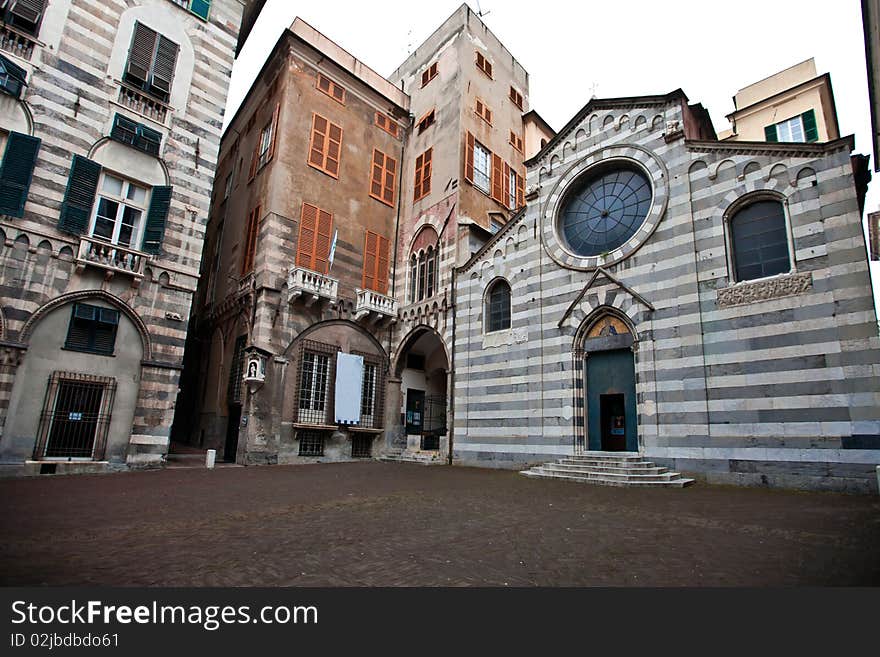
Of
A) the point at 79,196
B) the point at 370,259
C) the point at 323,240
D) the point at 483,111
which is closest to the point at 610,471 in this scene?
the point at 370,259

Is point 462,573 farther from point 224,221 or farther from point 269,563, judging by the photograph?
point 224,221

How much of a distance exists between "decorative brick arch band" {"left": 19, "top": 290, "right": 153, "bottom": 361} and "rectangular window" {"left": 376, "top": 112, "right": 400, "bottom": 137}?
1570cm

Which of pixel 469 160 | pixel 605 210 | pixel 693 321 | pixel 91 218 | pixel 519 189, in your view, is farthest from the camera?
pixel 519 189

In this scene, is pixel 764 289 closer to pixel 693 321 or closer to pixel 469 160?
pixel 693 321

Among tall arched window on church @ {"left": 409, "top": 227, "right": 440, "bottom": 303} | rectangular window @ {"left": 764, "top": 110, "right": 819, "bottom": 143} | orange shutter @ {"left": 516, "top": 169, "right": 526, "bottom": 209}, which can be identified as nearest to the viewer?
rectangular window @ {"left": 764, "top": 110, "right": 819, "bottom": 143}

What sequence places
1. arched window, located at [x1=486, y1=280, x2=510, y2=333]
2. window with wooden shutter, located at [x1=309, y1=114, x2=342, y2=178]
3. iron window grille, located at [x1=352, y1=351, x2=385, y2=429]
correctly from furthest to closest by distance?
window with wooden shutter, located at [x1=309, y1=114, x2=342, y2=178], iron window grille, located at [x1=352, y1=351, x2=385, y2=429], arched window, located at [x1=486, y1=280, x2=510, y2=333]

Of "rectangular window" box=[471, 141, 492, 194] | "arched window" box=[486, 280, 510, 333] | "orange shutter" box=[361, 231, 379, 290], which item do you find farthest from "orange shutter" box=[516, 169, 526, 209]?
"arched window" box=[486, 280, 510, 333]

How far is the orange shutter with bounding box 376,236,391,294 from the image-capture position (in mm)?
23281

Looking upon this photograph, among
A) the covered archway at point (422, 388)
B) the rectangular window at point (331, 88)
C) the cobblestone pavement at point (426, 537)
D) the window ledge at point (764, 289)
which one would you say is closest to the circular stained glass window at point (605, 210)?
the window ledge at point (764, 289)

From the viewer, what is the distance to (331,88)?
23.1 m

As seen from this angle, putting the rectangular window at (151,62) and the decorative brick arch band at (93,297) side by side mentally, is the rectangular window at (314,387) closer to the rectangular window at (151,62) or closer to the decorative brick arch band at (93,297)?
the decorative brick arch band at (93,297)

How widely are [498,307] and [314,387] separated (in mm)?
8423

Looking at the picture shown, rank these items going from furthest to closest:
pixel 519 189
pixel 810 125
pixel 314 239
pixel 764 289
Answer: pixel 519 189 → pixel 314 239 → pixel 810 125 → pixel 764 289

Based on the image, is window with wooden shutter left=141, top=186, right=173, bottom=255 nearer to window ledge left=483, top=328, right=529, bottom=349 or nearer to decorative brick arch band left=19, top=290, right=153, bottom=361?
decorative brick arch band left=19, top=290, right=153, bottom=361
